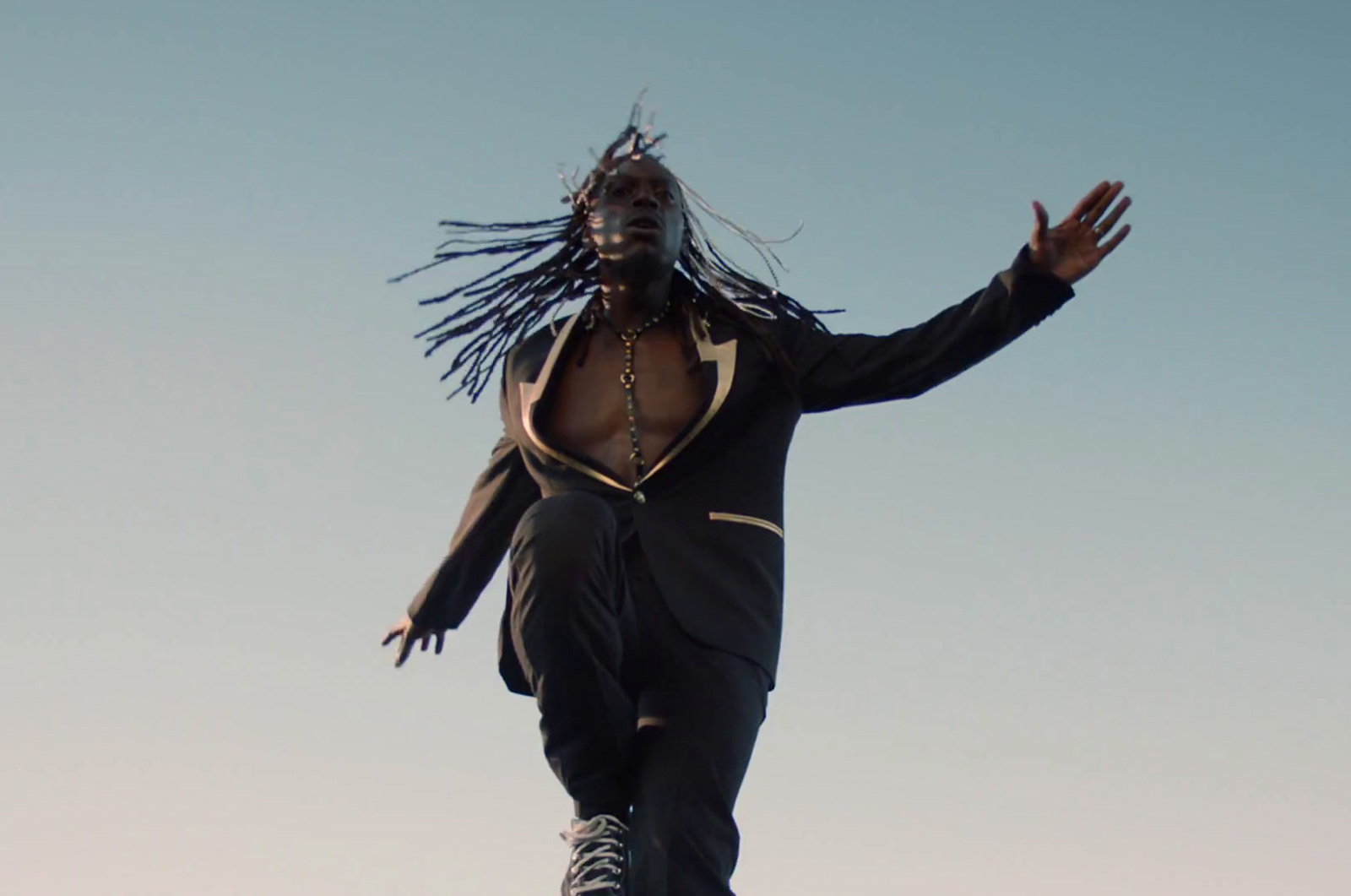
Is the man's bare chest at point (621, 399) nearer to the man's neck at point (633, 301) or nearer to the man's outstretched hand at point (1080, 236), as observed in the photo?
the man's neck at point (633, 301)

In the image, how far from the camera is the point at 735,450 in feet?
23.6

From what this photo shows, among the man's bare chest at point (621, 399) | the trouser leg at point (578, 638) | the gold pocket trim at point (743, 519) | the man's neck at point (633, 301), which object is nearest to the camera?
the trouser leg at point (578, 638)

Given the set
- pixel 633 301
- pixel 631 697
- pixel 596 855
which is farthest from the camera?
pixel 633 301

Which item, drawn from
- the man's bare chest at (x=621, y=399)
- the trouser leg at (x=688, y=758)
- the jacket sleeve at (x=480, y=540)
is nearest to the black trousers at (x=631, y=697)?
the trouser leg at (x=688, y=758)

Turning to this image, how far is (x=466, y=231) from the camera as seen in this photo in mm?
8023

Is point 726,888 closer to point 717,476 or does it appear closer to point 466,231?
point 717,476

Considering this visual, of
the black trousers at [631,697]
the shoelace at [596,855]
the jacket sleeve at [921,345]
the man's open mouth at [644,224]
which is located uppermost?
the man's open mouth at [644,224]

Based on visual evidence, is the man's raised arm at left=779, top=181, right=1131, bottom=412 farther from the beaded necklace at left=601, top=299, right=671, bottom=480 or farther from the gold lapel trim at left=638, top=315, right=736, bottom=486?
the beaded necklace at left=601, top=299, right=671, bottom=480

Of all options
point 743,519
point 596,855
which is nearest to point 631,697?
point 596,855

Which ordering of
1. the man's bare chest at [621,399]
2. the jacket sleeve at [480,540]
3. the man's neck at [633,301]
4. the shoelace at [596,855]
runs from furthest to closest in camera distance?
1. the jacket sleeve at [480,540]
2. the man's neck at [633,301]
3. the man's bare chest at [621,399]
4. the shoelace at [596,855]

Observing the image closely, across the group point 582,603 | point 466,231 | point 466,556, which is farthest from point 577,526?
point 466,231

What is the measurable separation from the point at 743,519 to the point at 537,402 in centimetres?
83

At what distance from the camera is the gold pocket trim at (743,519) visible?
7059mm

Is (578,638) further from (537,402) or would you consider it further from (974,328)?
(974,328)
